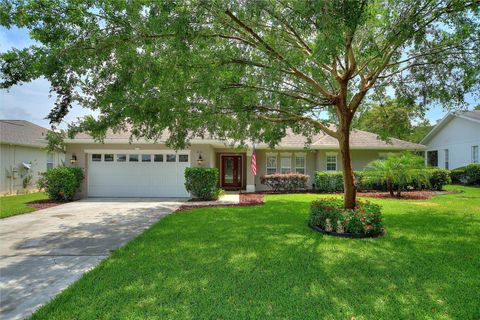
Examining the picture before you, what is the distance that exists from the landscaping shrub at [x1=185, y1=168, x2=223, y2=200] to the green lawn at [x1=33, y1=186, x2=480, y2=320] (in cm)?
572

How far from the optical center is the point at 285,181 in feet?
55.3

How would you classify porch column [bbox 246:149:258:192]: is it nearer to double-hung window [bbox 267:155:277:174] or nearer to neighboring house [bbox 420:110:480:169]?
double-hung window [bbox 267:155:277:174]

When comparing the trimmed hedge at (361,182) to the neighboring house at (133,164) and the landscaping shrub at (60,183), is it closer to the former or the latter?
the neighboring house at (133,164)

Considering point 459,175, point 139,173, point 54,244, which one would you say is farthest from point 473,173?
point 54,244

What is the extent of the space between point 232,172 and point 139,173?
20.2 ft

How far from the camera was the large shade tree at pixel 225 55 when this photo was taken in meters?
4.79

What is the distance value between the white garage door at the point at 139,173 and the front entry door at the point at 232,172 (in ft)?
13.7

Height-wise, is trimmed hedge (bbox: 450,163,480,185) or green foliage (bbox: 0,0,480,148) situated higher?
green foliage (bbox: 0,0,480,148)

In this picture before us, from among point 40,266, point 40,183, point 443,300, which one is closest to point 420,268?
point 443,300

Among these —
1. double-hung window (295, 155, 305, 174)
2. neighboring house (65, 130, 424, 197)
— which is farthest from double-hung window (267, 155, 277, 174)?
neighboring house (65, 130, 424, 197)

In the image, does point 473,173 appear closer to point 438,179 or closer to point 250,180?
point 438,179

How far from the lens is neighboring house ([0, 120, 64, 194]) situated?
16047mm

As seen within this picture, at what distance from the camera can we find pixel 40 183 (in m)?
13.8

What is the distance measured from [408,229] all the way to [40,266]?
8.53 meters
